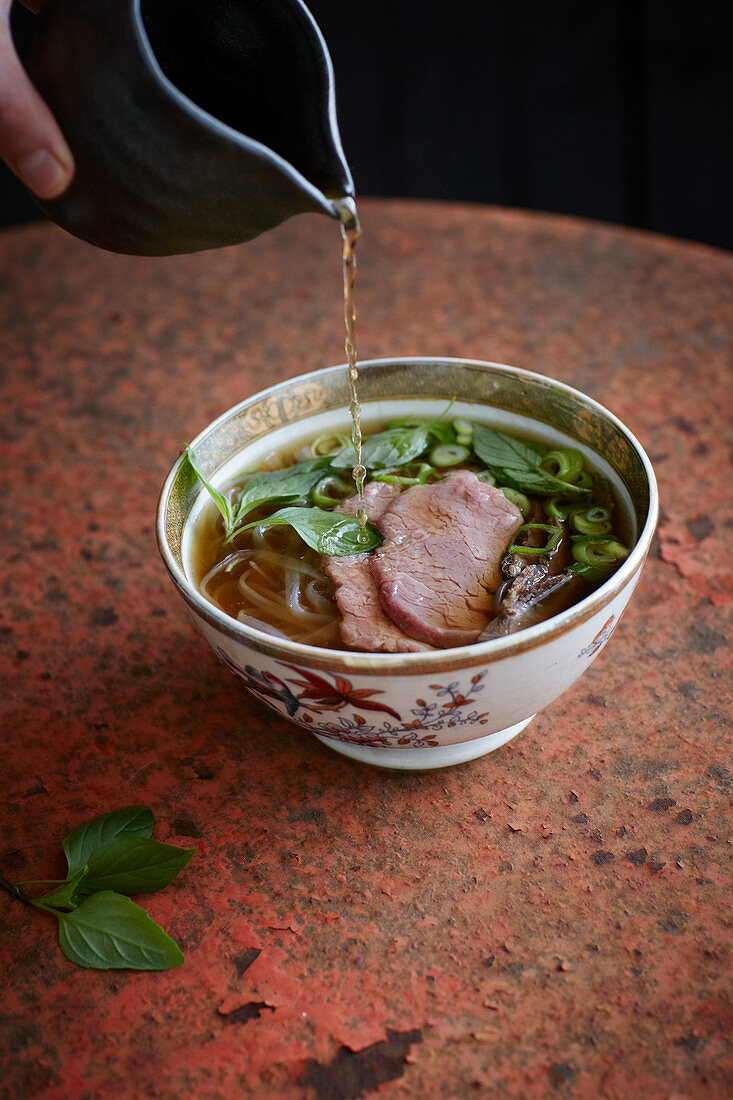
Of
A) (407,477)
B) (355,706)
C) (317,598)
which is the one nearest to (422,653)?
(355,706)

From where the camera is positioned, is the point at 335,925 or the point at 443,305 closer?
the point at 335,925

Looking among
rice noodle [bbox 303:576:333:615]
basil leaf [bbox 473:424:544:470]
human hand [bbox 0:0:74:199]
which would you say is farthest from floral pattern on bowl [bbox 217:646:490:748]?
human hand [bbox 0:0:74:199]

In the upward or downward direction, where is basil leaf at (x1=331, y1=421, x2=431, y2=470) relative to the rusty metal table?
upward

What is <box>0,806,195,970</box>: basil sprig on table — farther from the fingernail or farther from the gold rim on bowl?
the fingernail

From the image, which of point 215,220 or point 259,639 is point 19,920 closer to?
point 259,639

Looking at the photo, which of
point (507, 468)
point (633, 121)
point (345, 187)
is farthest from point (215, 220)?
point (633, 121)

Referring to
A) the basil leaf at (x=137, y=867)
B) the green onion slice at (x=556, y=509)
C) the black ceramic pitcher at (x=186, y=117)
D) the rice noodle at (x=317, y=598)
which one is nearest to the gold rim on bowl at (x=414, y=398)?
the green onion slice at (x=556, y=509)
